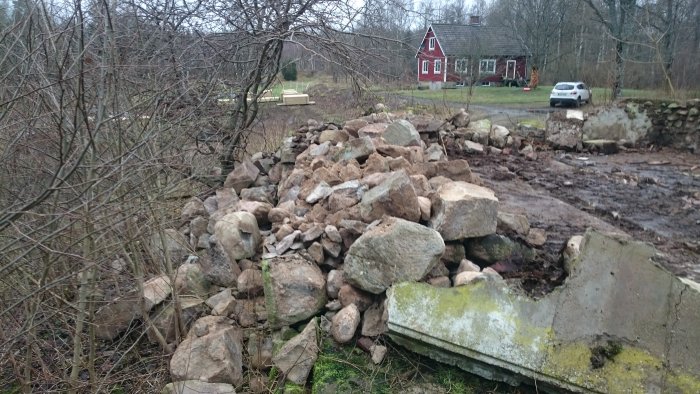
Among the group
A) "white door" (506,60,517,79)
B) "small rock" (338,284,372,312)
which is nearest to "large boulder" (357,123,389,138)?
"small rock" (338,284,372,312)

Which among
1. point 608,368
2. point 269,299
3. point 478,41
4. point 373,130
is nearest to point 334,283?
point 269,299

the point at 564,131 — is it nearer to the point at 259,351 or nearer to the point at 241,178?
the point at 241,178

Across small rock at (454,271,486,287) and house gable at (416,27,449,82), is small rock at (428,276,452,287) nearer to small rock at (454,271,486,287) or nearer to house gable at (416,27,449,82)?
small rock at (454,271,486,287)

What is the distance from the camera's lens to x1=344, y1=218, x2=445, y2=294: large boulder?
351cm

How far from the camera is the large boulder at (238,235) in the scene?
4.52 meters

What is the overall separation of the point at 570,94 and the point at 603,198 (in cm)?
1767

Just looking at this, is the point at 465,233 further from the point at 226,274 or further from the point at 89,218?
the point at 89,218

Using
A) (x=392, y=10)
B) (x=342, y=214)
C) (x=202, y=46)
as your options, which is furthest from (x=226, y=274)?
(x=392, y=10)

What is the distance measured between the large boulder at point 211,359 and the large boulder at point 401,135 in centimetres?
305

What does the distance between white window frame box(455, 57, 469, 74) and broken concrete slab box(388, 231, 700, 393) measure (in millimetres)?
20974

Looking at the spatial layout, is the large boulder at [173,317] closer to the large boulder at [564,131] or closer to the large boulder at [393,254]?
the large boulder at [393,254]

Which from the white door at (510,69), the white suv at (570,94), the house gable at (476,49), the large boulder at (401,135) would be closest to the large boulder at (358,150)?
the large boulder at (401,135)

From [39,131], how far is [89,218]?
41.5 inches

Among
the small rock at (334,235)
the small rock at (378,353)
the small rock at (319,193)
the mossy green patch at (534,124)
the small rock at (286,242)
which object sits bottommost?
the mossy green patch at (534,124)
